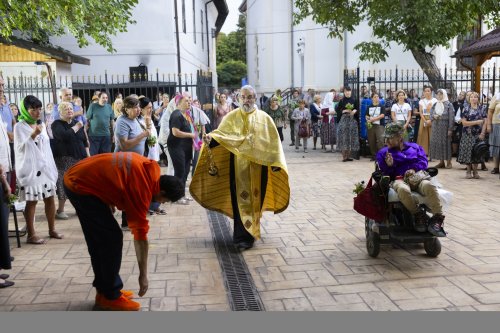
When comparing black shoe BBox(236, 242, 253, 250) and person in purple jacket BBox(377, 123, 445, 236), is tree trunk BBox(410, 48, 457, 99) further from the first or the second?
black shoe BBox(236, 242, 253, 250)

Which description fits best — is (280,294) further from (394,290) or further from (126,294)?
(126,294)

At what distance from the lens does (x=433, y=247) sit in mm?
5969

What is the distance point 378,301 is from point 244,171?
→ 7.71 feet

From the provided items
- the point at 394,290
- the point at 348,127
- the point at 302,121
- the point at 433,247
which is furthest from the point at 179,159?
the point at 302,121

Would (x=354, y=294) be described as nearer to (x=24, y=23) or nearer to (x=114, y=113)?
(x=114, y=113)

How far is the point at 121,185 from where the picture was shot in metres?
4.17

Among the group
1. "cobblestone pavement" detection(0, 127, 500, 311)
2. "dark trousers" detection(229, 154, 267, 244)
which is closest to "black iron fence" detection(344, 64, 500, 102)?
"cobblestone pavement" detection(0, 127, 500, 311)

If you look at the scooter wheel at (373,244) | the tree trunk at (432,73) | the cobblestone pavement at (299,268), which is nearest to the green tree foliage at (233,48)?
the tree trunk at (432,73)

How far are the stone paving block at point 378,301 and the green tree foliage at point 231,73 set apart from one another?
56810 millimetres

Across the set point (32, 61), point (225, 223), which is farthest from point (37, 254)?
point (32, 61)

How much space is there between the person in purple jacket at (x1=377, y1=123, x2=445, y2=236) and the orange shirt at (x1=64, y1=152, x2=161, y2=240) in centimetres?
272

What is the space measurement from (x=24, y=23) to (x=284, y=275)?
9.17 metres

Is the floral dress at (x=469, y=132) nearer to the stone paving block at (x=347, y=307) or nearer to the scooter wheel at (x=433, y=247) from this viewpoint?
the scooter wheel at (x=433, y=247)

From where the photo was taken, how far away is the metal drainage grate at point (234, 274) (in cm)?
484
